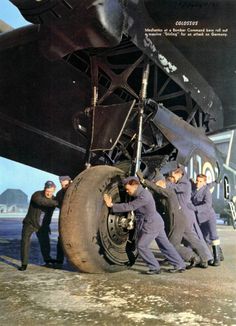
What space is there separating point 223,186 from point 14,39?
450 cm

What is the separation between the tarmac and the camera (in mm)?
2330

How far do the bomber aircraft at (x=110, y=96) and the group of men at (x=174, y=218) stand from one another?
0.62 feet

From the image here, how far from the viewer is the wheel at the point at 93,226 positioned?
3.54 meters

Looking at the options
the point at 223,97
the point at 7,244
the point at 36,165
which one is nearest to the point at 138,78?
the point at 223,97

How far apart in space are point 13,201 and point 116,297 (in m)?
1.94

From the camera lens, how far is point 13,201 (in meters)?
4.30

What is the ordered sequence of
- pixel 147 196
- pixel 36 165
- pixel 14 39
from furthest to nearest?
pixel 36 165 < pixel 14 39 < pixel 147 196

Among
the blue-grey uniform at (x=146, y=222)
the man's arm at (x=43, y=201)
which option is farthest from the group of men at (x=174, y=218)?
the man's arm at (x=43, y=201)

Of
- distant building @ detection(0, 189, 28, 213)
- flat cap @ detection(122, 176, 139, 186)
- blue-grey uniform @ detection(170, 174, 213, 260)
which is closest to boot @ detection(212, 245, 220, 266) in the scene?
blue-grey uniform @ detection(170, 174, 213, 260)

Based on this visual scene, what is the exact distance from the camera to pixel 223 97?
5.93 meters

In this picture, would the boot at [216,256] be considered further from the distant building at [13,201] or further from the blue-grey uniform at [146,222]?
the distant building at [13,201]

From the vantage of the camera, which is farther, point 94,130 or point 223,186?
point 223,186

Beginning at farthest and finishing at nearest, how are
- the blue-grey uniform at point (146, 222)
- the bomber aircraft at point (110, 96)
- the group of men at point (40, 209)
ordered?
the group of men at point (40, 209), the blue-grey uniform at point (146, 222), the bomber aircraft at point (110, 96)

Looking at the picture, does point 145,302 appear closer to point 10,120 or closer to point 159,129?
point 159,129
